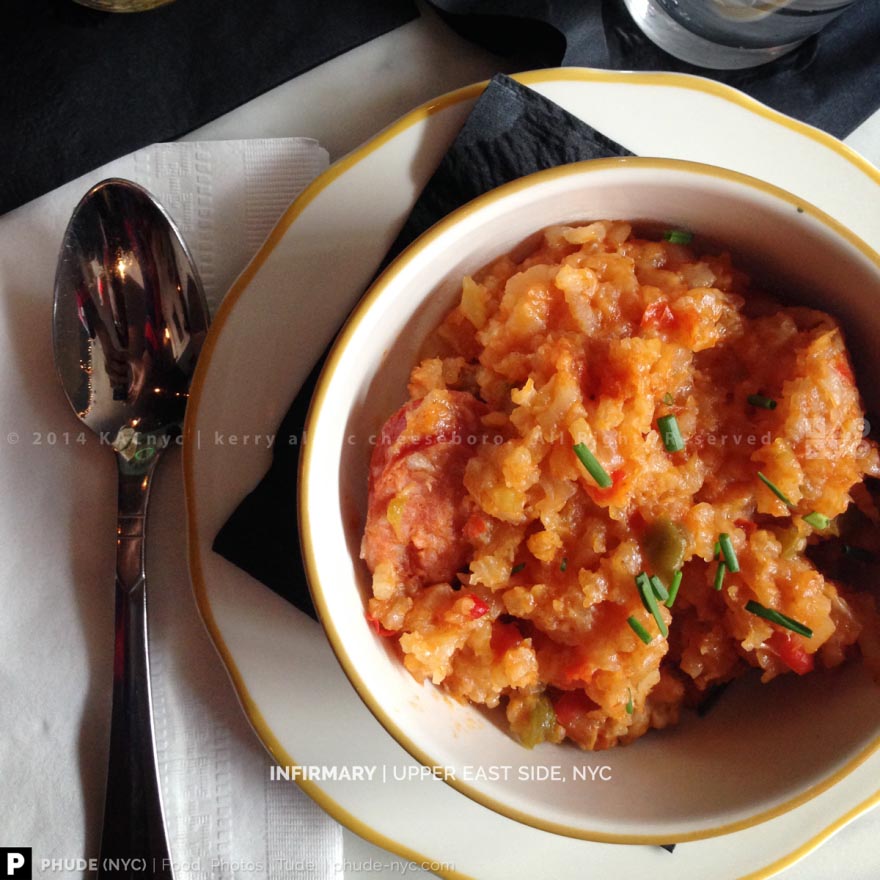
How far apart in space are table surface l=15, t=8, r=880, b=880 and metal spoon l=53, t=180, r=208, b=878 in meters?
0.34

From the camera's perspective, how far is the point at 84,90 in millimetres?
2035

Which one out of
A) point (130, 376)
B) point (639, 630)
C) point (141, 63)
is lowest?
point (130, 376)

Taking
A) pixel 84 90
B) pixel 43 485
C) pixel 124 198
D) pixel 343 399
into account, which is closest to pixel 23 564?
pixel 43 485

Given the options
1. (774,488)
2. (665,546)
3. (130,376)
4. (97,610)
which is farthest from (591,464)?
(97,610)

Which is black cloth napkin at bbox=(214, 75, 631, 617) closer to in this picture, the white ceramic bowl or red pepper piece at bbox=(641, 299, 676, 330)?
the white ceramic bowl

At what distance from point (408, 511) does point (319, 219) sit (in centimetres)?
69

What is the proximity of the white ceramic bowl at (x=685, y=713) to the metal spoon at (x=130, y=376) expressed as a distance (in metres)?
0.62

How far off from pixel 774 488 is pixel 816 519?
118mm

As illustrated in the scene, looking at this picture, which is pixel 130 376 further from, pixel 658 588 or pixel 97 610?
pixel 658 588

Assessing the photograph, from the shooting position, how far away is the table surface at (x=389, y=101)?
81.3 inches

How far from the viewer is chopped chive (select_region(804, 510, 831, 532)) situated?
4.67 feet

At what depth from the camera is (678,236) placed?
152 cm

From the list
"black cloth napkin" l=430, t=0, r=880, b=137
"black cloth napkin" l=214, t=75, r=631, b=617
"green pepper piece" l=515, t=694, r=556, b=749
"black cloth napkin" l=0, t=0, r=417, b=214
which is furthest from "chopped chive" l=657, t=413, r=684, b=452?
"black cloth napkin" l=0, t=0, r=417, b=214

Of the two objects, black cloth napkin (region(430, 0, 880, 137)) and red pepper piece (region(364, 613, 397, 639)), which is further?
black cloth napkin (region(430, 0, 880, 137))
